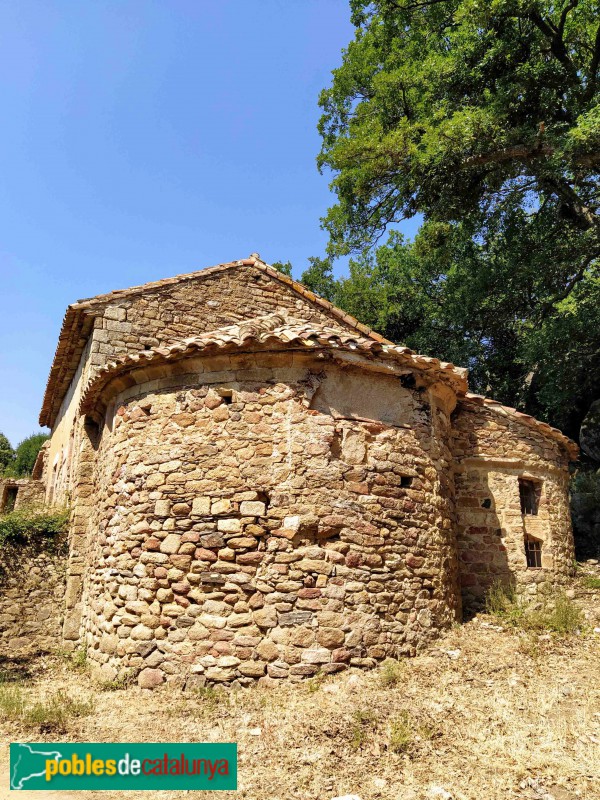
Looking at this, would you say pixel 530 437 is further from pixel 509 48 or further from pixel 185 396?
pixel 509 48

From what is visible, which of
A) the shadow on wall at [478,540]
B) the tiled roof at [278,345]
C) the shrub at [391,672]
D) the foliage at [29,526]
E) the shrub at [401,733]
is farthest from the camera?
the foliage at [29,526]

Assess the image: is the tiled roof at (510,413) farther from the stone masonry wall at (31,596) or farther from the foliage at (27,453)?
the foliage at (27,453)

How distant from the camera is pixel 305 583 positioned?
6.82 meters

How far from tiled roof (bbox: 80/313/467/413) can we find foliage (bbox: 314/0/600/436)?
672 cm

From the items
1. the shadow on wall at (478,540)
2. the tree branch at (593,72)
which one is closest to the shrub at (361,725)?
the shadow on wall at (478,540)

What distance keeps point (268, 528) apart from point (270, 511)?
195 millimetres

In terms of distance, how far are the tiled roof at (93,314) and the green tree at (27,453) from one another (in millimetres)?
24359

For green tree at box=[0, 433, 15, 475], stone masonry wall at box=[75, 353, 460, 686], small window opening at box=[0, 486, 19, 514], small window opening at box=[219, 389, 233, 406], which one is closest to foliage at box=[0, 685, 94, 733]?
stone masonry wall at box=[75, 353, 460, 686]

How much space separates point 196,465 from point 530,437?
5.87m

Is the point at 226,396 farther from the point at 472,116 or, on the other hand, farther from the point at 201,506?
the point at 472,116

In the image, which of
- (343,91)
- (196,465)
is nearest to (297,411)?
(196,465)

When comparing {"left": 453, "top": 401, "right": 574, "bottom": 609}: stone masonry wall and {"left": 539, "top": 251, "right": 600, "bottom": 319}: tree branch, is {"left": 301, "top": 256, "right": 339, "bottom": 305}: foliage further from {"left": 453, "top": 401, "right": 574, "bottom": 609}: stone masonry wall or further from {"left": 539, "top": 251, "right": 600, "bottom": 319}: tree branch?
{"left": 453, "top": 401, "right": 574, "bottom": 609}: stone masonry wall

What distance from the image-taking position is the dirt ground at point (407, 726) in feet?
15.1

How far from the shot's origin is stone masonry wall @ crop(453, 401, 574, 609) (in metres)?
9.32
